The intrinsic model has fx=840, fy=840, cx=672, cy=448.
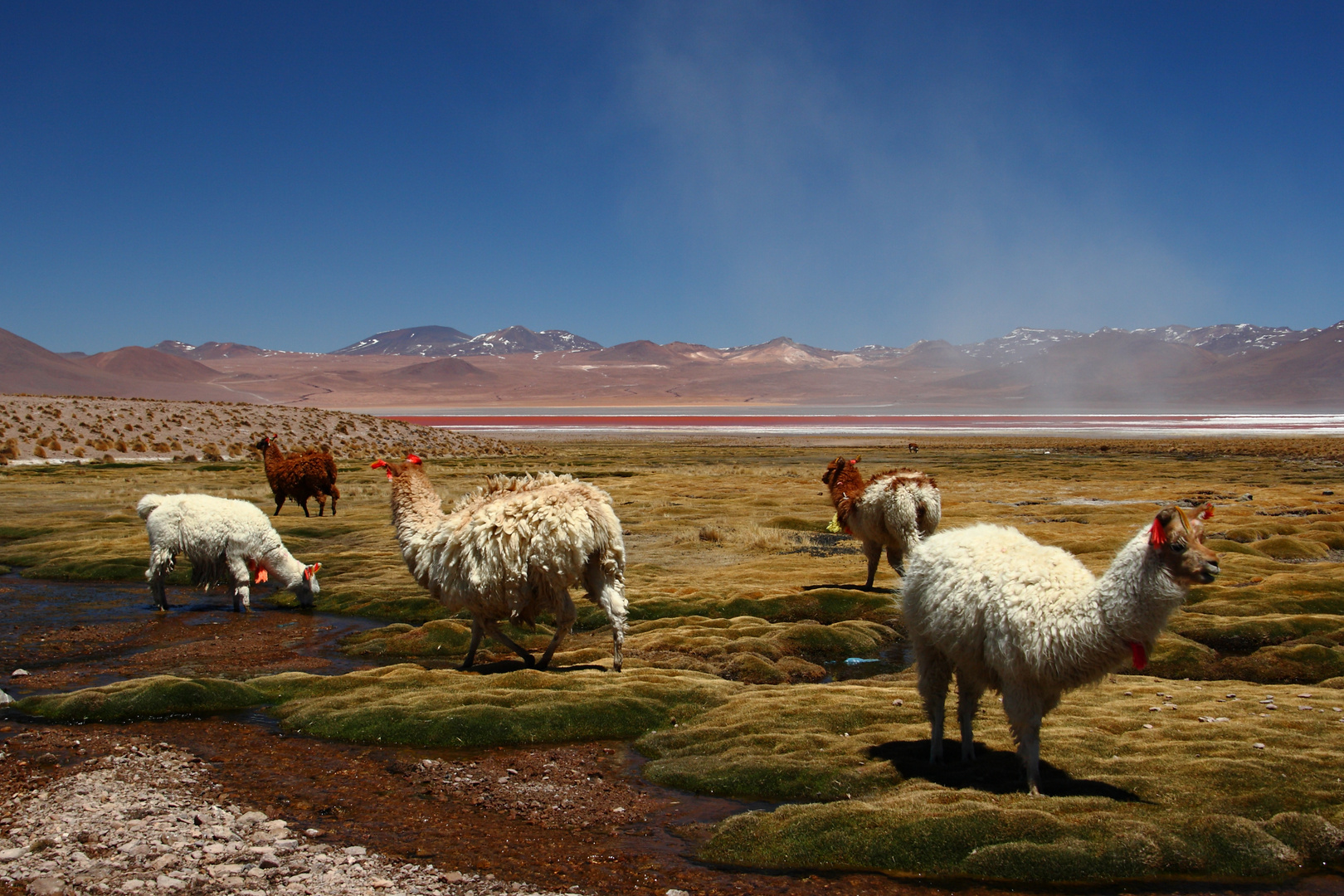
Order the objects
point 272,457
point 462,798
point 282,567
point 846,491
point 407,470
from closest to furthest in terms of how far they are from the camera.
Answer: point 462,798
point 407,470
point 282,567
point 846,491
point 272,457

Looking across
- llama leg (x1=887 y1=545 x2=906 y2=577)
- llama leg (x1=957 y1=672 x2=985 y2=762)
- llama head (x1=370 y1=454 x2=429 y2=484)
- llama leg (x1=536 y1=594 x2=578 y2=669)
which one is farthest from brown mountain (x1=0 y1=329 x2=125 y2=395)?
llama leg (x1=957 y1=672 x2=985 y2=762)

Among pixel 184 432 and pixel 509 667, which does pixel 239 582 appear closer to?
pixel 509 667

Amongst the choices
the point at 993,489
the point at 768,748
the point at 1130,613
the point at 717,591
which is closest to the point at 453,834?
the point at 768,748

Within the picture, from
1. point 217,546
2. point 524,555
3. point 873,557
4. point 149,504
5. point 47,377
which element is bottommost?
point 873,557

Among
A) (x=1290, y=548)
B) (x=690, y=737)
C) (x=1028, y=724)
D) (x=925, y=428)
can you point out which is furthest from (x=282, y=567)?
(x=925, y=428)

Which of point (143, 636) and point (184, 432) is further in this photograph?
point (184, 432)

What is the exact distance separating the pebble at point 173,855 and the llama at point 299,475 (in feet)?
48.9

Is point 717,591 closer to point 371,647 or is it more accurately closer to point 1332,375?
point 371,647

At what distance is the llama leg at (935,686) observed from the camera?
5824mm

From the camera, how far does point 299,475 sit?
1948cm

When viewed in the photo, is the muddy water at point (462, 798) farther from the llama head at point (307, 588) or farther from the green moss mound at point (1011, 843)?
the llama head at point (307, 588)

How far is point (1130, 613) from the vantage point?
4.99m

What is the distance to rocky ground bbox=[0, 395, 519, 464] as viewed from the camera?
124 ft

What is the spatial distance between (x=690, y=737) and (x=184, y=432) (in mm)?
43748
